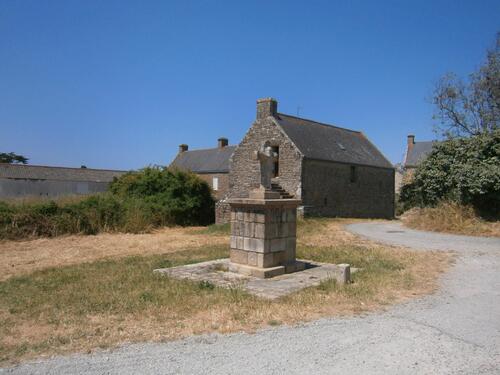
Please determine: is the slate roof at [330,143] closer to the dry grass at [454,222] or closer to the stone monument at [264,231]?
the dry grass at [454,222]

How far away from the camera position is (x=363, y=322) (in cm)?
505

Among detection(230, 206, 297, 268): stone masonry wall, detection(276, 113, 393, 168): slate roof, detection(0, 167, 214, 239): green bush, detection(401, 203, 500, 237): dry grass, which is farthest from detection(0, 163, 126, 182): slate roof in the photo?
detection(230, 206, 297, 268): stone masonry wall

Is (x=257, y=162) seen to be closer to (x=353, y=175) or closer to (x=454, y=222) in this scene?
(x=353, y=175)

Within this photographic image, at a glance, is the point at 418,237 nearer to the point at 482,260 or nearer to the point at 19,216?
the point at 482,260

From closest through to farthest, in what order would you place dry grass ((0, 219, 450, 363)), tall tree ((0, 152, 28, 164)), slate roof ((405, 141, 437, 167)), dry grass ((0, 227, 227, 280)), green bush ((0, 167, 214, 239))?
dry grass ((0, 219, 450, 363))
dry grass ((0, 227, 227, 280))
green bush ((0, 167, 214, 239))
slate roof ((405, 141, 437, 167))
tall tree ((0, 152, 28, 164))

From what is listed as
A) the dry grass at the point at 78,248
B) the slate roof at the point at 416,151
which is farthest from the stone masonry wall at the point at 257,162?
the slate roof at the point at 416,151

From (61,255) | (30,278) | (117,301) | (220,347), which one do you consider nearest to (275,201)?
(117,301)

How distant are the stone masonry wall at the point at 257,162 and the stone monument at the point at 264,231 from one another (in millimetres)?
11663

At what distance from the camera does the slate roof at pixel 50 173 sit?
3815 cm

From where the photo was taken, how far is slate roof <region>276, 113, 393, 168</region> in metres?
21.9

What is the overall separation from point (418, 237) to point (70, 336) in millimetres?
12499

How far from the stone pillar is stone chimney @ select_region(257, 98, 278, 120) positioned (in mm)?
14411

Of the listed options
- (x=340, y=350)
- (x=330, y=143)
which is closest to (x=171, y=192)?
(x=330, y=143)

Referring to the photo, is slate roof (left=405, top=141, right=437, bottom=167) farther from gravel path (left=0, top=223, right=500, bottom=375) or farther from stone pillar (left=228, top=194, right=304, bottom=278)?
gravel path (left=0, top=223, right=500, bottom=375)
